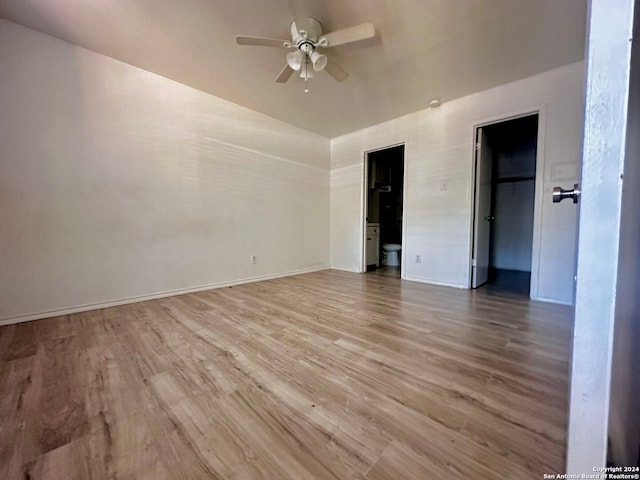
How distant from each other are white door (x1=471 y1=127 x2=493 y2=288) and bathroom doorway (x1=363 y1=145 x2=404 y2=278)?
3.61 feet

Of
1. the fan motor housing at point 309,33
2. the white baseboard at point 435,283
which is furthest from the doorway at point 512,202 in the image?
the fan motor housing at point 309,33

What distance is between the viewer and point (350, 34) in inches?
74.3

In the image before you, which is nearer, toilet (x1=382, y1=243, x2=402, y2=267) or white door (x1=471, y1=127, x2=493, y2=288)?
white door (x1=471, y1=127, x2=493, y2=288)

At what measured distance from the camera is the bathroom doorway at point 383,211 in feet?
14.5

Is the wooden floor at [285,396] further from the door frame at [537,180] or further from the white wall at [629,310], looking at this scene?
the door frame at [537,180]

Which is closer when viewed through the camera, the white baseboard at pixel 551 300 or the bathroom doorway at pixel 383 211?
the white baseboard at pixel 551 300

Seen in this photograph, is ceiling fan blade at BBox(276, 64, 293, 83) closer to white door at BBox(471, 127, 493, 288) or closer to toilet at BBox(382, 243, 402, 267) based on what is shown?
white door at BBox(471, 127, 493, 288)

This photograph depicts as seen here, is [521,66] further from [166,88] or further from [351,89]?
[166,88]

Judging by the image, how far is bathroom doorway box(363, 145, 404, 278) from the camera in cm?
443

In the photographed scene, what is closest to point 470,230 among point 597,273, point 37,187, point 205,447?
point 597,273

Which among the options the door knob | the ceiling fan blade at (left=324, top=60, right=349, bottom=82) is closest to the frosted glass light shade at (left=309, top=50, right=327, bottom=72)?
the ceiling fan blade at (left=324, top=60, right=349, bottom=82)

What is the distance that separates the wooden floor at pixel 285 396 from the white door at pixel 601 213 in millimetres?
625

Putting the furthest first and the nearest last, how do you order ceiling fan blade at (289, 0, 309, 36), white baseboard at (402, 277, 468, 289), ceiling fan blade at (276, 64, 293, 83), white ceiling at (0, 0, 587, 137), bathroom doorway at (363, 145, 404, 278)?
1. bathroom doorway at (363, 145, 404, 278)
2. white baseboard at (402, 277, 468, 289)
3. ceiling fan blade at (276, 64, 293, 83)
4. white ceiling at (0, 0, 587, 137)
5. ceiling fan blade at (289, 0, 309, 36)

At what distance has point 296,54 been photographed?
206 centimetres
